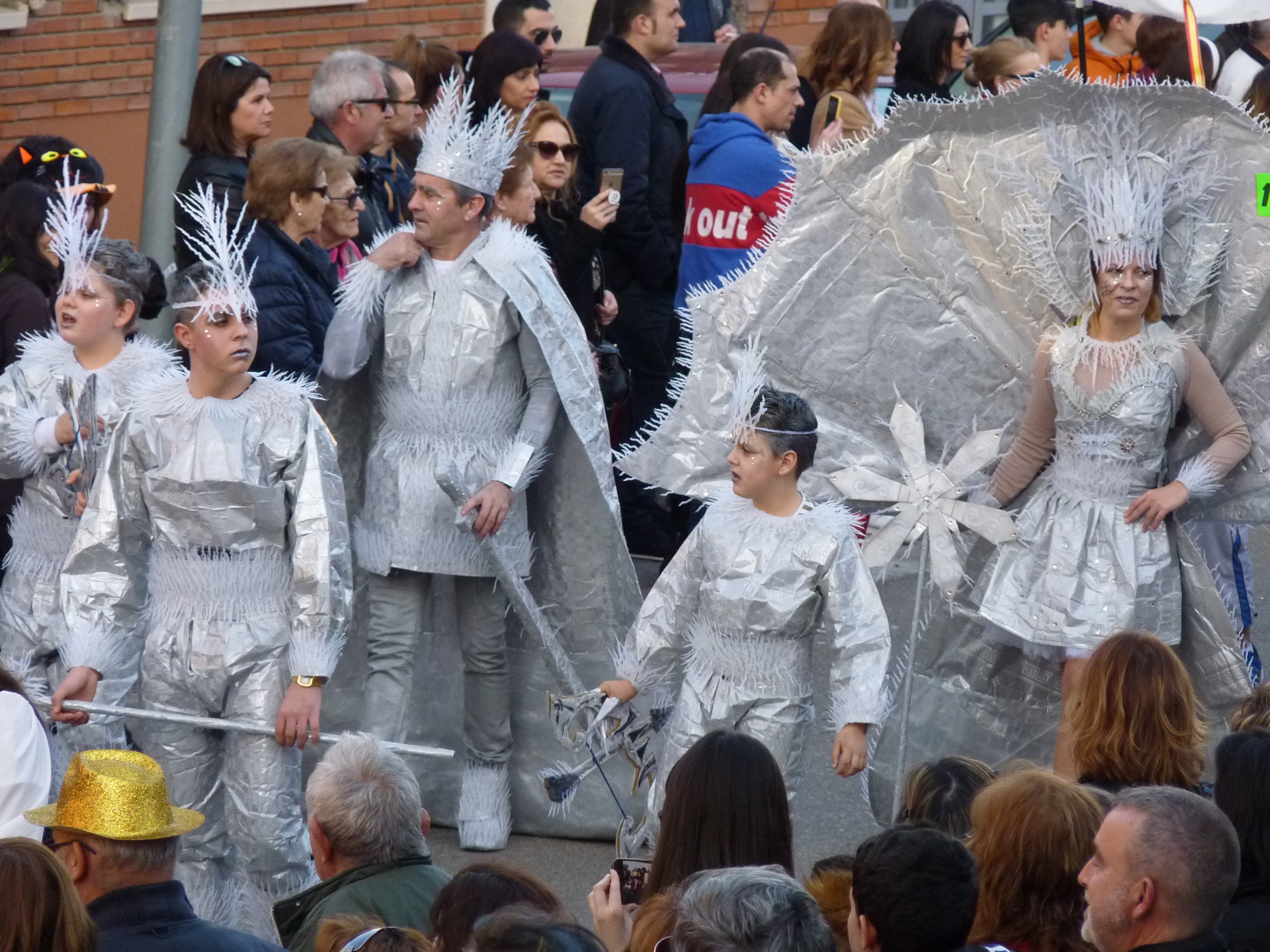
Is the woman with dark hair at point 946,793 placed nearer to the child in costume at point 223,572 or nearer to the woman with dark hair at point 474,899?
the woman with dark hair at point 474,899

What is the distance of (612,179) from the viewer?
6.76 metres

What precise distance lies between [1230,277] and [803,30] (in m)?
9.18

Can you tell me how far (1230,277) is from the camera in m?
5.34

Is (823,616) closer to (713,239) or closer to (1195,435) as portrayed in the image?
(1195,435)

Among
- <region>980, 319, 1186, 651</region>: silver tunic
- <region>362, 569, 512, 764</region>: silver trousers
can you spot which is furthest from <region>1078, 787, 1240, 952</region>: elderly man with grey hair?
<region>362, 569, 512, 764</region>: silver trousers

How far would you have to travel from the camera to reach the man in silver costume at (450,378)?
5.57 metres

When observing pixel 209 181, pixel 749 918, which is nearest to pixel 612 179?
pixel 209 181

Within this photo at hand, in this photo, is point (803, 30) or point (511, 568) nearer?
point (511, 568)

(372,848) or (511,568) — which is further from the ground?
(511,568)

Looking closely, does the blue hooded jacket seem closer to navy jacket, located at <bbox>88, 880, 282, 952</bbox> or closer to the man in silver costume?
the man in silver costume

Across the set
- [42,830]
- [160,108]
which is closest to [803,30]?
[160,108]

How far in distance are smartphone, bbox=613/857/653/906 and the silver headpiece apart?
2397 mm

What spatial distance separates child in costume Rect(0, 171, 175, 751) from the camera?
5203 millimetres

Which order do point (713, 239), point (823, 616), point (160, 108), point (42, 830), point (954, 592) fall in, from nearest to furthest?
1. point (42, 830)
2. point (823, 616)
3. point (954, 592)
4. point (160, 108)
5. point (713, 239)
